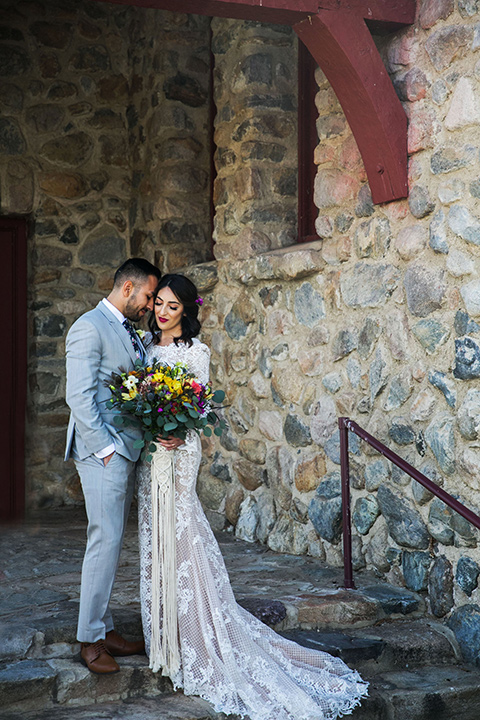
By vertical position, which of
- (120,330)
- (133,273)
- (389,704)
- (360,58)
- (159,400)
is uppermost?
(360,58)

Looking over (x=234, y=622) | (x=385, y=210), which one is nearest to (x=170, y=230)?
(x=385, y=210)

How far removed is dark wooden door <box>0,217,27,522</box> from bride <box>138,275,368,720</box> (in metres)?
3.26

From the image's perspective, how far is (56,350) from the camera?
21.8ft

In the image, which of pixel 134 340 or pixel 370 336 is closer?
pixel 134 340

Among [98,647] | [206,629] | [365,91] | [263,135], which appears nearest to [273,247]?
[263,135]

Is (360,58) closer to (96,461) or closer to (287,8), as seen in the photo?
(287,8)

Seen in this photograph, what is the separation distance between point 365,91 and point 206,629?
2.50m

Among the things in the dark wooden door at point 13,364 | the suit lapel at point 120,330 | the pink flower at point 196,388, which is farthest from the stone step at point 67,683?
the dark wooden door at point 13,364

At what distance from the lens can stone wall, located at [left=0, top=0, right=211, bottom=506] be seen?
20.7 feet

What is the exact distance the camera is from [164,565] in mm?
3367

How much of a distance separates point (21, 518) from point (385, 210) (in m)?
3.65

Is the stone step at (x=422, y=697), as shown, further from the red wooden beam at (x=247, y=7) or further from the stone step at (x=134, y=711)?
the red wooden beam at (x=247, y=7)

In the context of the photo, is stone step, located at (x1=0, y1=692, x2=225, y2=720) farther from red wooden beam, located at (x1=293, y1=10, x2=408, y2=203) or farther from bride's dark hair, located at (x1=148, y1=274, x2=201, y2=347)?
red wooden beam, located at (x1=293, y1=10, x2=408, y2=203)

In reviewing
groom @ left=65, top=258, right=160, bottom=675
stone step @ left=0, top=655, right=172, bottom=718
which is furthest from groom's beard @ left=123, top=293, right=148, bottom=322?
stone step @ left=0, top=655, right=172, bottom=718
